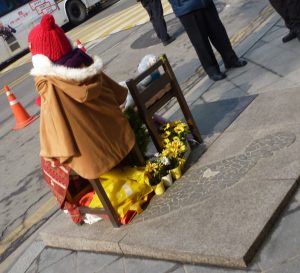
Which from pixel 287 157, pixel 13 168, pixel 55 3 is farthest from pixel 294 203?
pixel 55 3

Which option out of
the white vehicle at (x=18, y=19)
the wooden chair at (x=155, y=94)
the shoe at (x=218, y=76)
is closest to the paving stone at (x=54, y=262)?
the wooden chair at (x=155, y=94)

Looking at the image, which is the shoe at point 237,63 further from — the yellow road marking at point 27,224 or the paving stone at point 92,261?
the paving stone at point 92,261

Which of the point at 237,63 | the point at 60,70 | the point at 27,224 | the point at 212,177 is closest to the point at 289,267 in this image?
the point at 212,177

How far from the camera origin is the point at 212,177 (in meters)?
3.88

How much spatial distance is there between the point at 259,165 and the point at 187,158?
80 centimetres

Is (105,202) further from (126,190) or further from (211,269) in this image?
(211,269)

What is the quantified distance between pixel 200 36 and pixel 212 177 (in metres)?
2.72

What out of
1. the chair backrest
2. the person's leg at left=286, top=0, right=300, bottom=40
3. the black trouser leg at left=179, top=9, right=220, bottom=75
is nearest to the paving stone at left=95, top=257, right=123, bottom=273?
the chair backrest

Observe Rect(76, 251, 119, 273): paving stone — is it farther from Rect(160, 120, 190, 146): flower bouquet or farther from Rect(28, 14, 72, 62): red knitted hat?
Rect(28, 14, 72, 62): red knitted hat

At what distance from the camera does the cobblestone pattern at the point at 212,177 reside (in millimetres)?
3721

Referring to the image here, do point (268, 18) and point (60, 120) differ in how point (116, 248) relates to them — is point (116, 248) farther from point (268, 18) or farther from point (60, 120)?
point (268, 18)

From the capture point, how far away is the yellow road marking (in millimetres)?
4949

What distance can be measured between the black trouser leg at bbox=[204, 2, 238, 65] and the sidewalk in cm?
104

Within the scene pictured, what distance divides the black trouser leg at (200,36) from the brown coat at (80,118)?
8.28 ft
